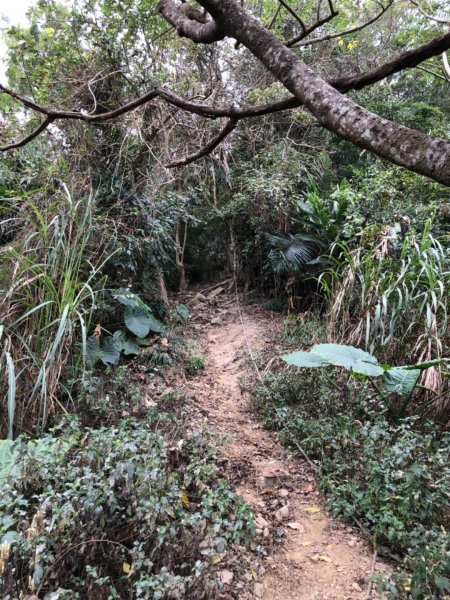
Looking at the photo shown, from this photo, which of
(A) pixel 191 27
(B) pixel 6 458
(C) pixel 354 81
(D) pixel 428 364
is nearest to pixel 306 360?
(D) pixel 428 364

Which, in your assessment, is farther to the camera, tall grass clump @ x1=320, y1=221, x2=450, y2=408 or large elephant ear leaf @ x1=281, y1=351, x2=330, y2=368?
tall grass clump @ x1=320, y1=221, x2=450, y2=408

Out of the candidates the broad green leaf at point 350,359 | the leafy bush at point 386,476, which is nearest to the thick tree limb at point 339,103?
the broad green leaf at point 350,359

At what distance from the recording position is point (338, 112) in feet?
4.33

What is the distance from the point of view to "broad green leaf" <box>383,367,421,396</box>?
2.40 m

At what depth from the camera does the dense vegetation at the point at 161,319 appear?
150cm

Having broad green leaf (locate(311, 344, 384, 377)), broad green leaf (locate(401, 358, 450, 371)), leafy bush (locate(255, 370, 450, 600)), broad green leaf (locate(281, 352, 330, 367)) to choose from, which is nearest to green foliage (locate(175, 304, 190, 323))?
leafy bush (locate(255, 370, 450, 600))

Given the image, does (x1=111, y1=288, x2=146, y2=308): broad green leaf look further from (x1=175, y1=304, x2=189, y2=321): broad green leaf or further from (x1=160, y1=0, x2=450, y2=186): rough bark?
(x1=160, y1=0, x2=450, y2=186): rough bark

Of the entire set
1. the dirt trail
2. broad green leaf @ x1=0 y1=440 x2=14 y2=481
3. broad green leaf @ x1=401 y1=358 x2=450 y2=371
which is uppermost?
broad green leaf @ x1=401 y1=358 x2=450 y2=371

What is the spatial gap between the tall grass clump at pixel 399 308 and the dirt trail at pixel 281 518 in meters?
1.10

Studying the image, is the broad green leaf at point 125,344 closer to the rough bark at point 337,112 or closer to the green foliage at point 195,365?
the green foliage at point 195,365

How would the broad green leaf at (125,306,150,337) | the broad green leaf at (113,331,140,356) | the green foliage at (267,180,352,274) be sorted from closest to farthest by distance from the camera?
the broad green leaf at (113,331,140,356) → the broad green leaf at (125,306,150,337) → the green foliage at (267,180,352,274)

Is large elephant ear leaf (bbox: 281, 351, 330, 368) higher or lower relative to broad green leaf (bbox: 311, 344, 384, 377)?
lower

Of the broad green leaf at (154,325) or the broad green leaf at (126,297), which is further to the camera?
the broad green leaf at (154,325)

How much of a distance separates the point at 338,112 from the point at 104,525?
1.78 meters
